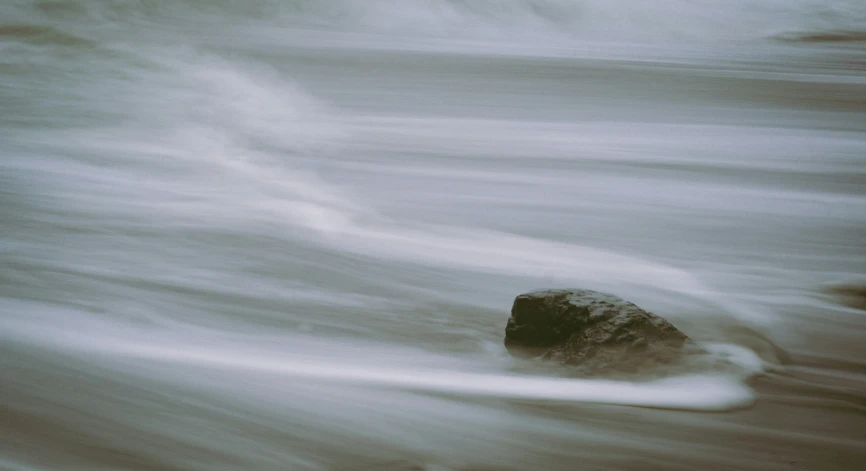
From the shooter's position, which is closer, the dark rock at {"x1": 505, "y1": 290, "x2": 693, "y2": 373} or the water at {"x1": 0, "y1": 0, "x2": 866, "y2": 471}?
the water at {"x1": 0, "y1": 0, "x2": 866, "y2": 471}

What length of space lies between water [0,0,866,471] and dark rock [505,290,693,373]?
3cm

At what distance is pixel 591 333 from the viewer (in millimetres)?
1113

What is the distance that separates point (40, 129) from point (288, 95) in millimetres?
739

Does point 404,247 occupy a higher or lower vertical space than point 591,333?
higher

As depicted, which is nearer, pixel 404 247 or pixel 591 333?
pixel 591 333

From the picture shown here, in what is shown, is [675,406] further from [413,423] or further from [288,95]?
[288,95]

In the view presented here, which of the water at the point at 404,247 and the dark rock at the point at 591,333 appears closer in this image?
the water at the point at 404,247

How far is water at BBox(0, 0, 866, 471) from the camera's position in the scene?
1.00m


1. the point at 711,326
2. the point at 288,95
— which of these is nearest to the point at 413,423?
the point at 711,326

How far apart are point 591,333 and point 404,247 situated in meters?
0.59

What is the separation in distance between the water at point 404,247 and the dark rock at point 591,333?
3cm

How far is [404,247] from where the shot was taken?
1655 mm

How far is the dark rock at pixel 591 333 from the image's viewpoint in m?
1.10

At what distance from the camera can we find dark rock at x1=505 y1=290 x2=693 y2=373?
1101mm
